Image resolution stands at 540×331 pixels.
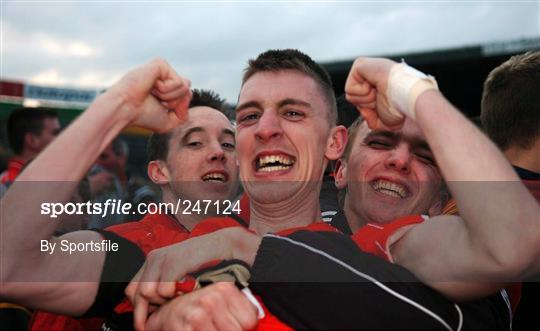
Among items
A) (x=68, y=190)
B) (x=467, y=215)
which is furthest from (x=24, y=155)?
(x=467, y=215)

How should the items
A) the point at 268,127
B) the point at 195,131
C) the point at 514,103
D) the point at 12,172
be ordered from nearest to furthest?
the point at 268,127 < the point at 514,103 < the point at 195,131 < the point at 12,172

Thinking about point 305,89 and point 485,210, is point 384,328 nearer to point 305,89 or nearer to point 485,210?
point 485,210

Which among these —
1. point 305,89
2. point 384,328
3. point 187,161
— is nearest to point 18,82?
point 187,161

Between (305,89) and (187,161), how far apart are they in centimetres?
86

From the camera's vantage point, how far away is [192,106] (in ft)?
10.6

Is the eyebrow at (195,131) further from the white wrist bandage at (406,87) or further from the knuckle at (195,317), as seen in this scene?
the knuckle at (195,317)

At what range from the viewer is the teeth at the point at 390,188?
8.20ft

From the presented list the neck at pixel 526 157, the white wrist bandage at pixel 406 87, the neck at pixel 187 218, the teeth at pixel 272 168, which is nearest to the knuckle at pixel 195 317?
the teeth at pixel 272 168

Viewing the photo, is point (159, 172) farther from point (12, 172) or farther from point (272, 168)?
point (12, 172)

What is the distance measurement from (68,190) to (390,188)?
1.32m

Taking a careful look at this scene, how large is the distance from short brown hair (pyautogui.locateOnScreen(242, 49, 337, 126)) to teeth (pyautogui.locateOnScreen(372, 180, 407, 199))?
333 millimetres

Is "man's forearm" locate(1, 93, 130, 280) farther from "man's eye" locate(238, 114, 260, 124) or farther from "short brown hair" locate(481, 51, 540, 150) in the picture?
"short brown hair" locate(481, 51, 540, 150)

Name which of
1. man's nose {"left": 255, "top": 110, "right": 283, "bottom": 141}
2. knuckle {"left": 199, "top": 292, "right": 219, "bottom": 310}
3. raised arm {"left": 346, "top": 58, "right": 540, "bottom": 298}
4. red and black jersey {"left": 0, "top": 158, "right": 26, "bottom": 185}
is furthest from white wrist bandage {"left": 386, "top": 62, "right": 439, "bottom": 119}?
red and black jersey {"left": 0, "top": 158, "right": 26, "bottom": 185}

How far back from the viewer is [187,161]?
3055 mm
